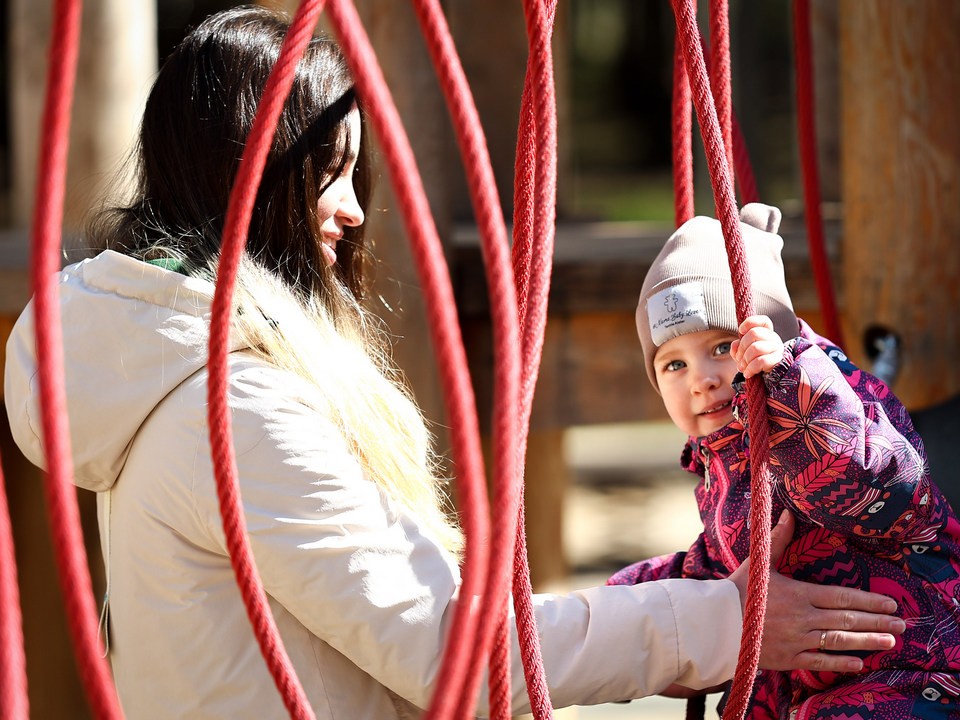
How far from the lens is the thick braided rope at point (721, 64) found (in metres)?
1.09

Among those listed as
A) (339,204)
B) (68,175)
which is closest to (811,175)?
(339,204)

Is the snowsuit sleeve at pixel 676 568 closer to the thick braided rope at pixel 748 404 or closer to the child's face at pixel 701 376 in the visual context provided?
the child's face at pixel 701 376

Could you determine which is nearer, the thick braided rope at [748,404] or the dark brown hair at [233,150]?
the thick braided rope at [748,404]

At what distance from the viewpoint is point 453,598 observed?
1121mm

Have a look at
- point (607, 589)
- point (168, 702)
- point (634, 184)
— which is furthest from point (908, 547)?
point (634, 184)

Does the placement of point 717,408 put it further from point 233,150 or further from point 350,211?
point 233,150

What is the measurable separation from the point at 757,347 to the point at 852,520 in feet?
0.66

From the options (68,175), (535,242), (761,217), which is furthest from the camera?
(68,175)

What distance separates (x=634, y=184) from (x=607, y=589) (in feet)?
48.9

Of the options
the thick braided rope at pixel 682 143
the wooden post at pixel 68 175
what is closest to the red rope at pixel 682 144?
the thick braided rope at pixel 682 143

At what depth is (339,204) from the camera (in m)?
1.26

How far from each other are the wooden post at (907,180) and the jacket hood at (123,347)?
56.4 inches

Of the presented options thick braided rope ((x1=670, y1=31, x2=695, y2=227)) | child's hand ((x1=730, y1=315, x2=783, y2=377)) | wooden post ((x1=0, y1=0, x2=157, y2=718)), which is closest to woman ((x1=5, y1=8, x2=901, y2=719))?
child's hand ((x1=730, y1=315, x2=783, y2=377))

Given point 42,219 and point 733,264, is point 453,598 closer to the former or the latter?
point 733,264
